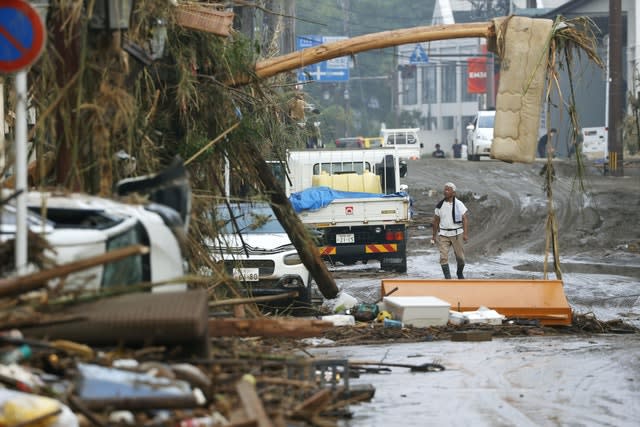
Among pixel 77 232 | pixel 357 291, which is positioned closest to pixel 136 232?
pixel 77 232

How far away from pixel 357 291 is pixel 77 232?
1468cm

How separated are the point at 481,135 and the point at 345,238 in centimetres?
2562

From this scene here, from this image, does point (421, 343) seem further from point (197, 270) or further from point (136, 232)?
point (136, 232)

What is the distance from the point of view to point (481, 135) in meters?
50.9

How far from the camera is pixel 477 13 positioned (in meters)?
84.9

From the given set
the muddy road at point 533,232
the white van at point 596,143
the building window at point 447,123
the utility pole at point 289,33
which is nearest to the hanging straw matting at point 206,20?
the muddy road at point 533,232

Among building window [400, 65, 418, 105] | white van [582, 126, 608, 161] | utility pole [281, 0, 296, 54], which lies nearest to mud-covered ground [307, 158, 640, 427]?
utility pole [281, 0, 296, 54]

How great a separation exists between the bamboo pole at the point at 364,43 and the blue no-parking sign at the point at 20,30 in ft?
20.1

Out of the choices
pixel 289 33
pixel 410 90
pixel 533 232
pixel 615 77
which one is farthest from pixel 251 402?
pixel 410 90

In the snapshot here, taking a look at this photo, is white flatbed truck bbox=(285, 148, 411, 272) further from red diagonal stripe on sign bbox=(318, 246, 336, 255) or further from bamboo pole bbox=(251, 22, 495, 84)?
bamboo pole bbox=(251, 22, 495, 84)

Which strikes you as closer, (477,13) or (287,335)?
(287,335)

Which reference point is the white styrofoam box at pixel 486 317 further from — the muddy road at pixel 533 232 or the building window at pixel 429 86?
the building window at pixel 429 86

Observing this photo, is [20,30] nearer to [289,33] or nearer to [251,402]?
[251,402]

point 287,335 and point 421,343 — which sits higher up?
point 287,335
